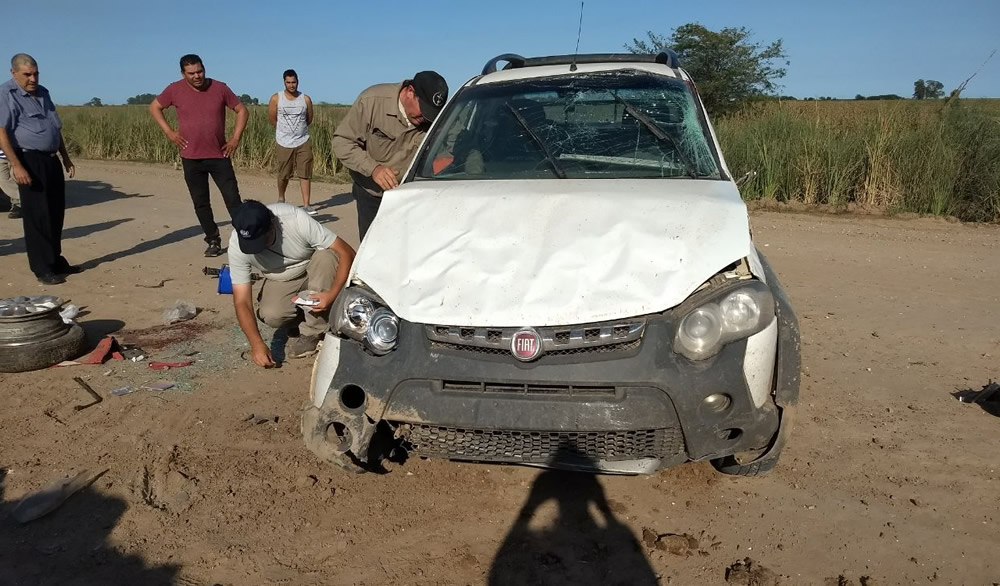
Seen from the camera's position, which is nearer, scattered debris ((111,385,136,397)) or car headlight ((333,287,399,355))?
car headlight ((333,287,399,355))

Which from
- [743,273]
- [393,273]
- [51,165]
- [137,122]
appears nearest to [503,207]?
[393,273]

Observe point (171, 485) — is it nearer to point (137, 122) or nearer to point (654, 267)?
point (654, 267)

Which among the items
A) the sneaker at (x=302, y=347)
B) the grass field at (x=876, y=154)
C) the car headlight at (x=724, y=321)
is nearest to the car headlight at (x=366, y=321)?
the car headlight at (x=724, y=321)

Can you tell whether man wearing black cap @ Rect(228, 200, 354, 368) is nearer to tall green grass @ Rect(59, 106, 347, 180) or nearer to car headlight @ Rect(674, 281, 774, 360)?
car headlight @ Rect(674, 281, 774, 360)

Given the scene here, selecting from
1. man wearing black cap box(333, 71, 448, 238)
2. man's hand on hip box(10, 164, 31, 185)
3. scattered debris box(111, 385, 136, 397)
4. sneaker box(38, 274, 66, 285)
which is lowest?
scattered debris box(111, 385, 136, 397)

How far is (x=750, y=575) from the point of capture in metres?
2.94

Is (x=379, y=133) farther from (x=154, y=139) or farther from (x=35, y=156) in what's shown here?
(x=154, y=139)

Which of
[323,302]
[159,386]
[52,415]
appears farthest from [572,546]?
[52,415]

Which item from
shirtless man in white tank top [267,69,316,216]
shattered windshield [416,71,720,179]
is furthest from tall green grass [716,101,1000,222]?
shattered windshield [416,71,720,179]

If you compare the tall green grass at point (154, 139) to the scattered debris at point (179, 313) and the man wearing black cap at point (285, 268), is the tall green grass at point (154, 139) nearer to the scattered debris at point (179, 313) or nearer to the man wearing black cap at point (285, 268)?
the scattered debris at point (179, 313)

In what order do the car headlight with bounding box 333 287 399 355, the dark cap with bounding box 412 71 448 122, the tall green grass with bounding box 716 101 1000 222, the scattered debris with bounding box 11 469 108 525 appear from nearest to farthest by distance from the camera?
the car headlight with bounding box 333 287 399 355, the scattered debris with bounding box 11 469 108 525, the dark cap with bounding box 412 71 448 122, the tall green grass with bounding box 716 101 1000 222

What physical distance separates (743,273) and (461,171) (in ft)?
5.44

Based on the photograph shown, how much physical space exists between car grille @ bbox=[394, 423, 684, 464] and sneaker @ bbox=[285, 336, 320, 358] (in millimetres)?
2380

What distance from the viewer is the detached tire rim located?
5.08m
